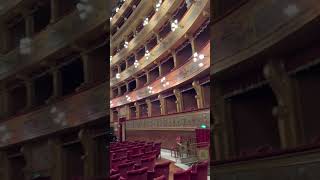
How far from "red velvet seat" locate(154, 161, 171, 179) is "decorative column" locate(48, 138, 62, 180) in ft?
0.77

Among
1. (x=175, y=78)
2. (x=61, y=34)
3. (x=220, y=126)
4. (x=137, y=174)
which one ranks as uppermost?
(x=61, y=34)

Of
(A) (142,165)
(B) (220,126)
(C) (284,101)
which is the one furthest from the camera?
(A) (142,165)

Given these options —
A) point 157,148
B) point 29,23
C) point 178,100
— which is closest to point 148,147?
→ point 157,148

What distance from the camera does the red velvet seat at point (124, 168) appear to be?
2.61ft

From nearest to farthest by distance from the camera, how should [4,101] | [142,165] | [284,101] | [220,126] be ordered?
[284,101] → [220,126] → [142,165] → [4,101]

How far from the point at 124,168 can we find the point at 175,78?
0.27 m

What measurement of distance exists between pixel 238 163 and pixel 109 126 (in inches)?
11.4

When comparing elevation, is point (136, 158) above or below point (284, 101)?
below

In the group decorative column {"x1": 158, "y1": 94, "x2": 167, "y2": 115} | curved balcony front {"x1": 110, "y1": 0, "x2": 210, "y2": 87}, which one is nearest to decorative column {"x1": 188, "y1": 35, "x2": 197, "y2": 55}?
curved balcony front {"x1": 110, "y1": 0, "x2": 210, "y2": 87}

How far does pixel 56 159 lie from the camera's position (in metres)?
0.80

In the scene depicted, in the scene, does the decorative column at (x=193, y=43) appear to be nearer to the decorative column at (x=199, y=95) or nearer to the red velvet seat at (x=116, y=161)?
the decorative column at (x=199, y=95)

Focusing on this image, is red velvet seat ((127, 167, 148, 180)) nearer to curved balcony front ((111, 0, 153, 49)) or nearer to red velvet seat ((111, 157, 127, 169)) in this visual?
red velvet seat ((111, 157, 127, 169))

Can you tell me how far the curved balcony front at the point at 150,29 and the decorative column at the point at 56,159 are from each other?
235 mm

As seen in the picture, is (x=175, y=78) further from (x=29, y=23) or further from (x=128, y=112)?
(x=29, y=23)
